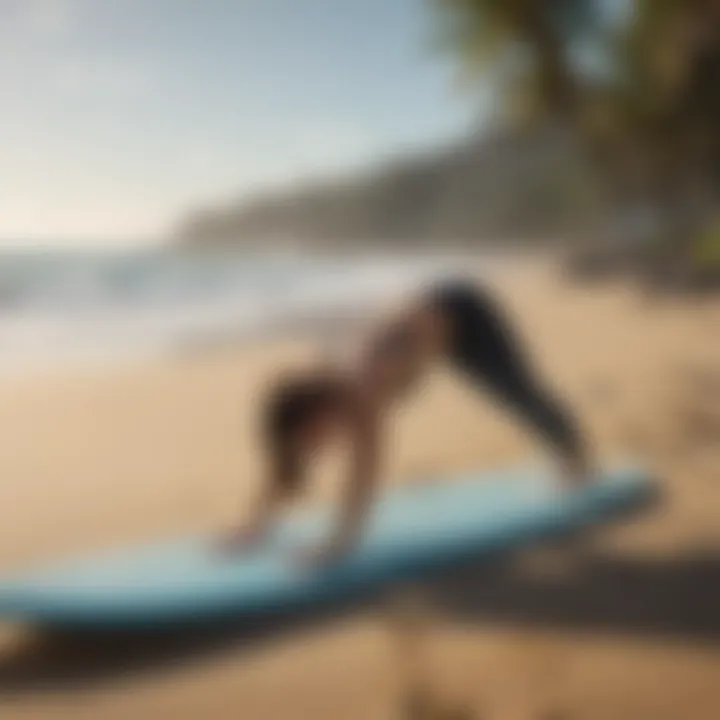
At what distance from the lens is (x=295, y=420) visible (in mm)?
1190

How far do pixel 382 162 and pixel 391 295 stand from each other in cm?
17

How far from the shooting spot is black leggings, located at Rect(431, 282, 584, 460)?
127cm

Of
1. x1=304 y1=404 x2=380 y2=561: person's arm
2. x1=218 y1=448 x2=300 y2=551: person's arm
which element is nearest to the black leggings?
x1=304 y1=404 x2=380 y2=561: person's arm

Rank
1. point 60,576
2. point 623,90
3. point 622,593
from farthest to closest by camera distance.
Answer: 1. point 623,90
2. point 622,593
3. point 60,576

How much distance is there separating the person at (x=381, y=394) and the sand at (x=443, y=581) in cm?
2

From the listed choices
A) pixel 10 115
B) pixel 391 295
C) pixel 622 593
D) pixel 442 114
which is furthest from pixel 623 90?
pixel 10 115

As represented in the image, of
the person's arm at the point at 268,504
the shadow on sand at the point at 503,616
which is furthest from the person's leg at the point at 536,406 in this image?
the person's arm at the point at 268,504

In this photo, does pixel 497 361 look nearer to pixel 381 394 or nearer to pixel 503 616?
pixel 381 394

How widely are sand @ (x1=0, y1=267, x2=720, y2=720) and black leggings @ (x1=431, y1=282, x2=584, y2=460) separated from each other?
3cm

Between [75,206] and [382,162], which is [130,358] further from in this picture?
[382,162]

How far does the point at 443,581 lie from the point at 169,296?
18.4 inches

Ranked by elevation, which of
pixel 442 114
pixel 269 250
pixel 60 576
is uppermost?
pixel 442 114

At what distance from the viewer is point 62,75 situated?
1.18 metres

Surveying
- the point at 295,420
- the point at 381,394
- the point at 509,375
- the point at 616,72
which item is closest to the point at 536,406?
the point at 509,375
